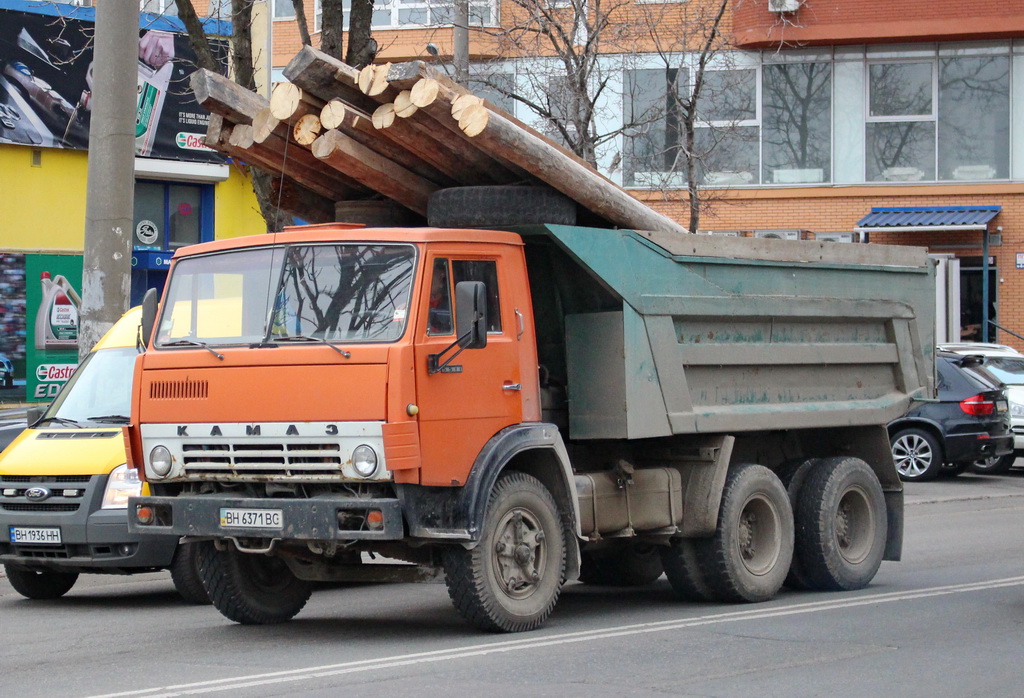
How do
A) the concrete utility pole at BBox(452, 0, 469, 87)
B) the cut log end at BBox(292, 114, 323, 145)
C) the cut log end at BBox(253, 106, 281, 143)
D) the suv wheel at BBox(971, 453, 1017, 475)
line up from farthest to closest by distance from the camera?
the suv wheel at BBox(971, 453, 1017, 475) → the concrete utility pole at BBox(452, 0, 469, 87) → the cut log end at BBox(253, 106, 281, 143) → the cut log end at BBox(292, 114, 323, 145)

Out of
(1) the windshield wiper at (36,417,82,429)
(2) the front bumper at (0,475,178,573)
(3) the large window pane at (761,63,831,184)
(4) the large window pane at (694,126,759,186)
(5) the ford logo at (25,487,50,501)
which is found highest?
(3) the large window pane at (761,63,831,184)

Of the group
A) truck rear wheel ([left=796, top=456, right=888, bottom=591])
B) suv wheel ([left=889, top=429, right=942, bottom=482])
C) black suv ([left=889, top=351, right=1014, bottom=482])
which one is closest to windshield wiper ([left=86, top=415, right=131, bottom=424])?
truck rear wheel ([left=796, top=456, right=888, bottom=591])

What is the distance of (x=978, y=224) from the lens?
2806 cm

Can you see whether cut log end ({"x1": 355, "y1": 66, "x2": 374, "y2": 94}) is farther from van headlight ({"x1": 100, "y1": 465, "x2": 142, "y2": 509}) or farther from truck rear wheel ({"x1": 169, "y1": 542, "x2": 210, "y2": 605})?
truck rear wheel ({"x1": 169, "y1": 542, "x2": 210, "y2": 605})

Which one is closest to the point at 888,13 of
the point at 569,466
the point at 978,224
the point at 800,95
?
the point at 800,95

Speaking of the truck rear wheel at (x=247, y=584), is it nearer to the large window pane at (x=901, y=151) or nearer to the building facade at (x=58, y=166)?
the building facade at (x=58, y=166)

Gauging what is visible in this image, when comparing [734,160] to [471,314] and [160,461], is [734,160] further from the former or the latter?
[160,461]

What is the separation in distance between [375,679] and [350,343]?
1.87 meters

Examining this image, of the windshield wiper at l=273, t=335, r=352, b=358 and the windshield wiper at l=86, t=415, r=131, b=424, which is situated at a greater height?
the windshield wiper at l=273, t=335, r=352, b=358

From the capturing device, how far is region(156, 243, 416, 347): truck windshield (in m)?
7.88

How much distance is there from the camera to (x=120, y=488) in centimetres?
1003

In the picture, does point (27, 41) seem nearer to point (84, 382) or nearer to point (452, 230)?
point (84, 382)

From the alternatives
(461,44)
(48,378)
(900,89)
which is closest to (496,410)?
(461,44)

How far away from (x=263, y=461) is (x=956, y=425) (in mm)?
14050
